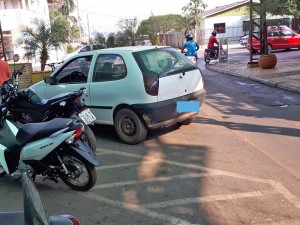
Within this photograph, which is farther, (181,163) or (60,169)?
(181,163)

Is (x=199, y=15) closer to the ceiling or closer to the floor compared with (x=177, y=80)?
closer to the ceiling

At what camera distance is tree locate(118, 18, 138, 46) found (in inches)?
789

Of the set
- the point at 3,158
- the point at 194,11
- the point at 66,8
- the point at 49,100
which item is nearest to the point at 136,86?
the point at 49,100

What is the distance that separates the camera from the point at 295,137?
6.12m

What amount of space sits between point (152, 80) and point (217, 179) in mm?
1901

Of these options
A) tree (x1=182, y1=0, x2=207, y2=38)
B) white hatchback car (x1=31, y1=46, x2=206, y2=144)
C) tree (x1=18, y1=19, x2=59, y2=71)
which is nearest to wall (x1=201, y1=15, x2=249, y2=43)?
tree (x1=182, y1=0, x2=207, y2=38)

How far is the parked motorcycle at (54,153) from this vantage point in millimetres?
4156

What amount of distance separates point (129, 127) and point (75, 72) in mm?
1560

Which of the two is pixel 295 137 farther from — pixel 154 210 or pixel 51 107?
pixel 51 107

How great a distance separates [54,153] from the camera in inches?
166

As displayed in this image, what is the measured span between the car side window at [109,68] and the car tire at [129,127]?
0.59 meters

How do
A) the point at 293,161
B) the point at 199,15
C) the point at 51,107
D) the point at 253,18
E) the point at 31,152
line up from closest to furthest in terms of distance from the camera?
the point at 31,152
the point at 293,161
the point at 51,107
the point at 253,18
the point at 199,15

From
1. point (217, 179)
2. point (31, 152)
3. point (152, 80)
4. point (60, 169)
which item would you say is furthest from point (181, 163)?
point (31, 152)

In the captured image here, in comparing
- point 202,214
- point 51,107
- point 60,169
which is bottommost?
point 202,214
